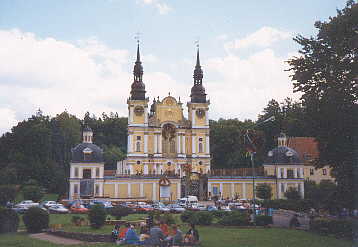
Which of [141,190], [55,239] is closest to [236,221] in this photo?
[55,239]

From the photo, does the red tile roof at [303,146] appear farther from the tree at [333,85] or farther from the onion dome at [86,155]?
the tree at [333,85]

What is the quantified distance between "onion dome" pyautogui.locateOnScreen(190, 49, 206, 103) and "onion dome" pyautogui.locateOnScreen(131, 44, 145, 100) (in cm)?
842

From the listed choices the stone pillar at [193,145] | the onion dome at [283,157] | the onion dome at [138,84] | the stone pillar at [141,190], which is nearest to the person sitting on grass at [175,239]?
the stone pillar at [141,190]

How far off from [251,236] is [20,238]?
11.4m

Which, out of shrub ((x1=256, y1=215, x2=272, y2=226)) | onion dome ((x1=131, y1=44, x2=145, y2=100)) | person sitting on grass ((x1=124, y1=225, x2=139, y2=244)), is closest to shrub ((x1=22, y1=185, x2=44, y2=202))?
onion dome ((x1=131, y1=44, x2=145, y2=100))

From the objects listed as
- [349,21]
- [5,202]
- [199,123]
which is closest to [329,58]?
[349,21]

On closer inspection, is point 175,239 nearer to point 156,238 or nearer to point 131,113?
point 156,238

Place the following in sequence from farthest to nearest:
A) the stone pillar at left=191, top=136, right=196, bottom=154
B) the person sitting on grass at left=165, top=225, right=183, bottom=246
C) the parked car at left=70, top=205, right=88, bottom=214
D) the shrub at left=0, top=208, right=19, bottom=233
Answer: the stone pillar at left=191, top=136, right=196, bottom=154 → the parked car at left=70, top=205, right=88, bottom=214 → the shrub at left=0, top=208, right=19, bottom=233 → the person sitting on grass at left=165, top=225, right=183, bottom=246

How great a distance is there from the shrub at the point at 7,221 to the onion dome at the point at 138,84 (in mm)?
49227

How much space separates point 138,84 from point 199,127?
12127 mm

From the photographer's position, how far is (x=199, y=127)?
7444cm

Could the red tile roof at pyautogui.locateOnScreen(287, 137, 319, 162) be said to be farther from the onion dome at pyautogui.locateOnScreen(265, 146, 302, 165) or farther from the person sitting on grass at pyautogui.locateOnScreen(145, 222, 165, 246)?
the person sitting on grass at pyautogui.locateOnScreen(145, 222, 165, 246)

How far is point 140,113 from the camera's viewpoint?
73250 mm

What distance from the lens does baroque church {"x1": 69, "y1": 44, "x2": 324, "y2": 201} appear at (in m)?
60.6
